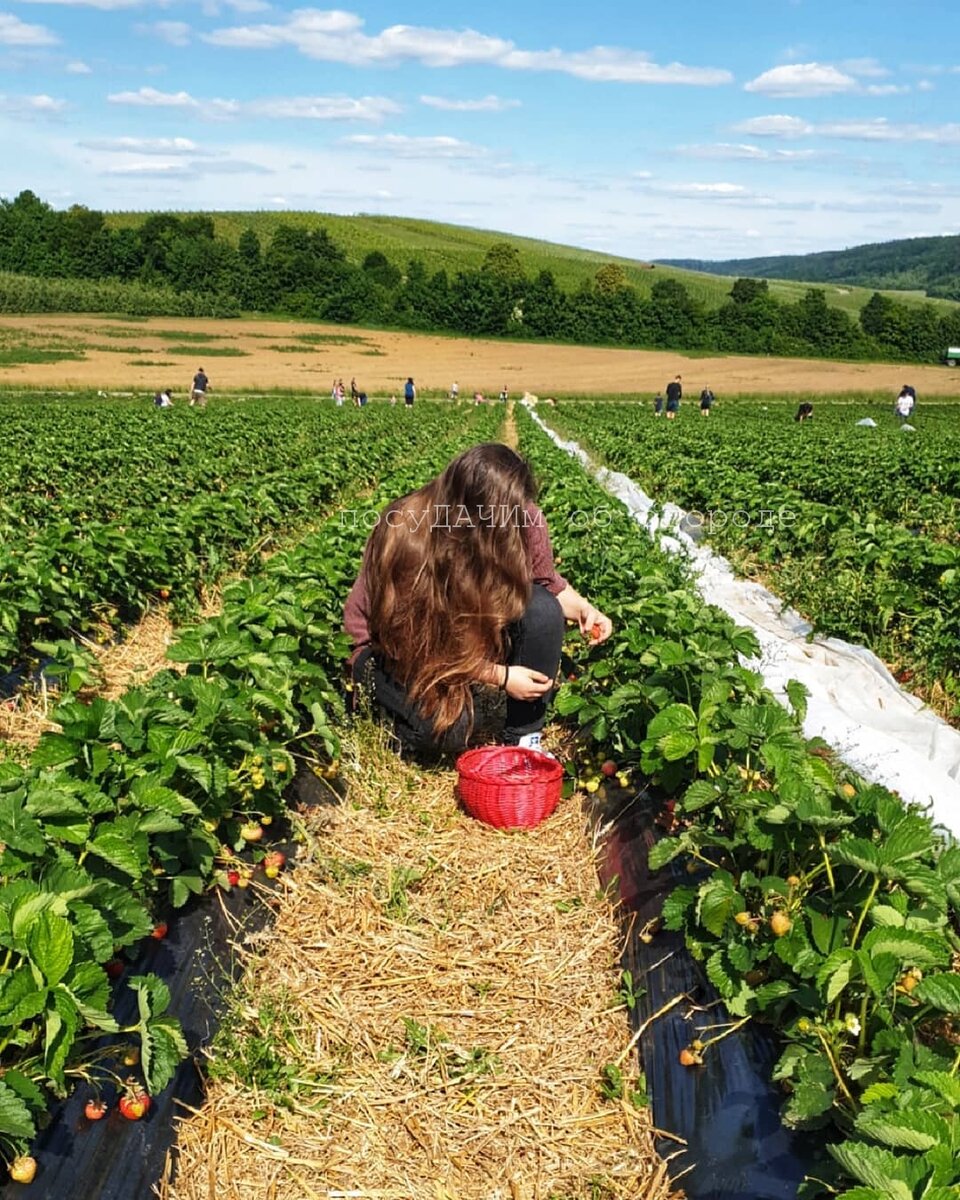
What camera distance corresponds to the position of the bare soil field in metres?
40.9

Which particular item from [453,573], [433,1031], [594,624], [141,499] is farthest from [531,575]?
[141,499]

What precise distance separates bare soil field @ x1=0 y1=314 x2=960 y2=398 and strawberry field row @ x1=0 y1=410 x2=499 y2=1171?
35.2 m

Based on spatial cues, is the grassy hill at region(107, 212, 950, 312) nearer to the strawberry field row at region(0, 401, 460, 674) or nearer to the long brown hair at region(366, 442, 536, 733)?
the strawberry field row at region(0, 401, 460, 674)

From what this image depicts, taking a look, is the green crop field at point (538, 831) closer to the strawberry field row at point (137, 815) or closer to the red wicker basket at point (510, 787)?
the strawberry field row at point (137, 815)

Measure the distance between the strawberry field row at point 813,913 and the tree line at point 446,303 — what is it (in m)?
63.2

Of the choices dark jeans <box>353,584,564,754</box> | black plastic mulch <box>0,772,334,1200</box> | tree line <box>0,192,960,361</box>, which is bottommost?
black plastic mulch <box>0,772,334,1200</box>

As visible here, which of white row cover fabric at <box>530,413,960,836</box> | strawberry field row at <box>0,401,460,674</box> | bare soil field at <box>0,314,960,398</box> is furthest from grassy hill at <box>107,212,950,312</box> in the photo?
white row cover fabric at <box>530,413,960,836</box>

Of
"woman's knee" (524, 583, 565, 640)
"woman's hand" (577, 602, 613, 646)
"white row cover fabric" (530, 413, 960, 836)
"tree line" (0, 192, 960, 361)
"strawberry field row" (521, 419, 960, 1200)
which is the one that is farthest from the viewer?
"tree line" (0, 192, 960, 361)

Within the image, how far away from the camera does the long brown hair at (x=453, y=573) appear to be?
376 cm

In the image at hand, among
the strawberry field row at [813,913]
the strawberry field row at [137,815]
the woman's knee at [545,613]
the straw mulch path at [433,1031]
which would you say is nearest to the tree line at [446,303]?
the woman's knee at [545,613]

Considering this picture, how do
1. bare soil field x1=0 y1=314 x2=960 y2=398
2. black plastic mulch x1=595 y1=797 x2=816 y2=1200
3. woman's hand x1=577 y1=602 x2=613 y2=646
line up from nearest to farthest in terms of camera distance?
black plastic mulch x1=595 y1=797 x2=816 y2=1200 → woman's hand x1=577 y1=602 x2=613 y2=646 → bare soil field x1=0 y1=314 x2=960 y2=398

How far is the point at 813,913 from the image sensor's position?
239 centimetres

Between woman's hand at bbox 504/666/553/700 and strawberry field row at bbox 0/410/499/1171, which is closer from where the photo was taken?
strawberry field row at bbox 0/410/499/1171

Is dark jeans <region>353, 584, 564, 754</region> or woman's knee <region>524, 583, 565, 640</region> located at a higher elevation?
woman's knee <region>524, 583, 565, 640</region>
